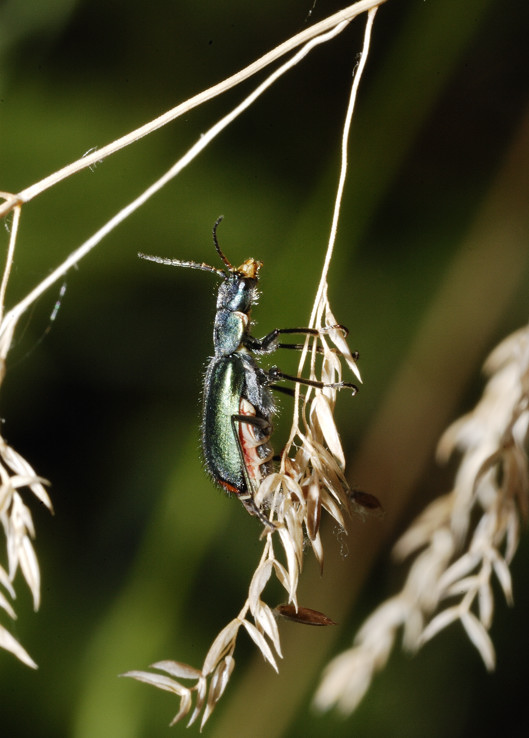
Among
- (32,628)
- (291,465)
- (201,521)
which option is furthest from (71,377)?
(291,465)

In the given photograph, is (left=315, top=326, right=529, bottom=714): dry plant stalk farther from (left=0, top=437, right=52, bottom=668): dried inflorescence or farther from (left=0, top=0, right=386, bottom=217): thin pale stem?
(left=0, top=437, right=52, bottom=668): dried inflorescence

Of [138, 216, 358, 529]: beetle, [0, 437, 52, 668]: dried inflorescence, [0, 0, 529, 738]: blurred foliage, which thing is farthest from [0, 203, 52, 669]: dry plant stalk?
[0, 0, 529, 738]: blurred foliage

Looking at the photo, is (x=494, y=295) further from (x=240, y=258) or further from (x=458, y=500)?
(x=458, y=500)

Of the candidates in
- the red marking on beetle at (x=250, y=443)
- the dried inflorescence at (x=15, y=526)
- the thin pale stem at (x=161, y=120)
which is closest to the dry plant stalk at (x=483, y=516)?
the red marking on beetle at (x=250, y=443)

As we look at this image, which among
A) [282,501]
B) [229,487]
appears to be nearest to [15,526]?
[282,501]

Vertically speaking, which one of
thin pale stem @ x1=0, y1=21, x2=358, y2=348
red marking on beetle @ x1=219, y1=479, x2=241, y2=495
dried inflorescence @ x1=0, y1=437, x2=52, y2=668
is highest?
thin pale stem @ x1=0, y1=21, x2=358, y2=348
